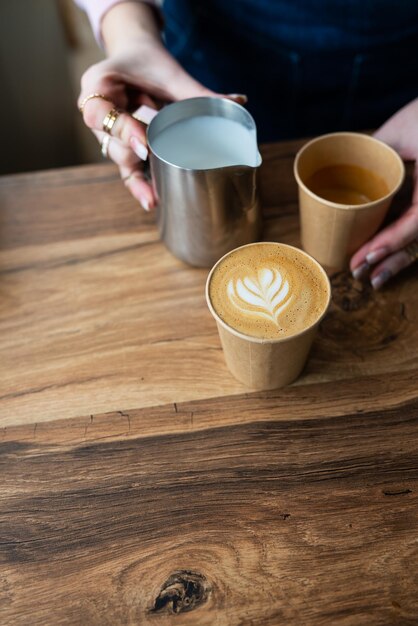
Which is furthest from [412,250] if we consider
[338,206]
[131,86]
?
[131,86]

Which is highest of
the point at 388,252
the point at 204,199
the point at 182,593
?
the point at 204,199

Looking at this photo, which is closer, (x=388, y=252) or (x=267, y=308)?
(x=267, y=308)

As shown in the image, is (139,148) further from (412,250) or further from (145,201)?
(412,250)

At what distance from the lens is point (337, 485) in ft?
2.21

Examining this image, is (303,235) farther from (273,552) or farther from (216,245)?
(273,552)

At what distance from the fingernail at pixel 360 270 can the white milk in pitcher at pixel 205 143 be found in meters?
0.21

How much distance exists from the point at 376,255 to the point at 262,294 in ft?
0.69

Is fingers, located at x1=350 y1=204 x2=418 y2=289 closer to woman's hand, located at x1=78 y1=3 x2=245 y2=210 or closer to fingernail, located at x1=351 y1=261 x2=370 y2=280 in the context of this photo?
fingernail, located at x1=351 y1=261 x2=370 y2=280

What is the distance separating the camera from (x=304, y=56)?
42.2 inches

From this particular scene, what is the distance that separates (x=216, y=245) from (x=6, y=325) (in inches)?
12.4

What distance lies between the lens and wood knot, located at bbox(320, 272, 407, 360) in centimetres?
79

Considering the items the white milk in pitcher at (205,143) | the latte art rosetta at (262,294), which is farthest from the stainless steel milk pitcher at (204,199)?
the latte art rosetta at (262,294)

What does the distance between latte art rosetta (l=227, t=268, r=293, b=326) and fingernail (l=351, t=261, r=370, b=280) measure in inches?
6.5

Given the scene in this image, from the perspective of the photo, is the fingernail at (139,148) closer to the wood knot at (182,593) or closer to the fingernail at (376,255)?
the fingernail at (376,255)
